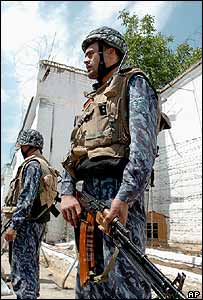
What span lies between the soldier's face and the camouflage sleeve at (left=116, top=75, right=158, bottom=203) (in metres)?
0.21

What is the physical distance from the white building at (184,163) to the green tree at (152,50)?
1583 millimetres

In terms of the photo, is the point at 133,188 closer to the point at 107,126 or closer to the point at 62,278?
the point at 107,126

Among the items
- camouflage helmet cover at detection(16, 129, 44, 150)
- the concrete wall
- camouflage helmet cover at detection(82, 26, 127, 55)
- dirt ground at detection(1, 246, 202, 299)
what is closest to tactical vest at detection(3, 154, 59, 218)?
camouflage helmet cover at detection(16, 129, 44, 150)

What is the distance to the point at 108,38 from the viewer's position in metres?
1.52

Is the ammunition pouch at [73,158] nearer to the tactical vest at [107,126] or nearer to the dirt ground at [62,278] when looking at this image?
the tactical vest at [107,126]

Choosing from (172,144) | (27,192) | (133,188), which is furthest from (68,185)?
(172,144)

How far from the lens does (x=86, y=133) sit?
1481 mm

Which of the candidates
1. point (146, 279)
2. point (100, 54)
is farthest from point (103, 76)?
point (146, 279)

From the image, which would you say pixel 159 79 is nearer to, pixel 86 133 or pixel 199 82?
pixel 86 133

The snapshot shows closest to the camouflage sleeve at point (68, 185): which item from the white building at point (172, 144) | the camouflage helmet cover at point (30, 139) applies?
the camouflage helmet cover at point (30, 139)

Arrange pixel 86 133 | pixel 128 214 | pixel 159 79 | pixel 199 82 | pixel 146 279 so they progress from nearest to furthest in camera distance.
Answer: pixel 146 279
pixel 128 214
pixel 86 133
pixel 159 79
pixel 199 82

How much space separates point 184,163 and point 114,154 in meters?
3.91

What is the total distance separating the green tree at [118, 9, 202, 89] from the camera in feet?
7.78

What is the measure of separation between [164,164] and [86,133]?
4.08m
